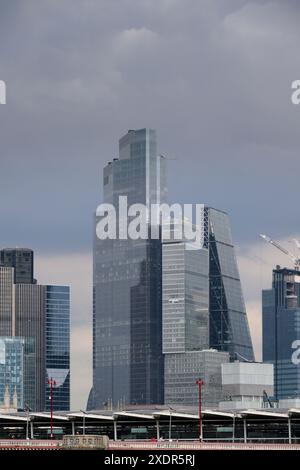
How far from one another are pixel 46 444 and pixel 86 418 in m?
67.8

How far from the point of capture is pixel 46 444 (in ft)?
402

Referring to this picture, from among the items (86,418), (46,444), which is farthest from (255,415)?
(46,444)

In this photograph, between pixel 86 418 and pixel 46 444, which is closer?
pixel 46 444

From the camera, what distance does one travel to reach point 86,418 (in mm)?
190125

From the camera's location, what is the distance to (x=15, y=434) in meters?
196
